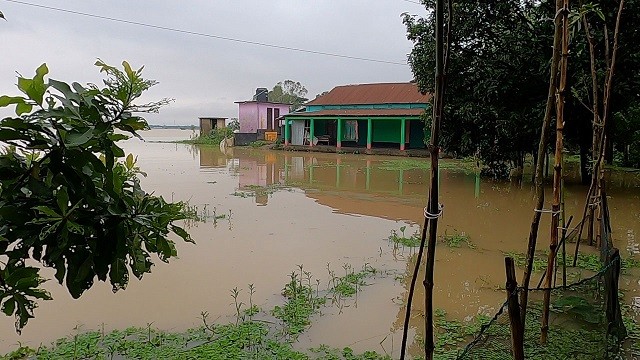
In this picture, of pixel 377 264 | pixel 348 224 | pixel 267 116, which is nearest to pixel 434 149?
pixel 377 264

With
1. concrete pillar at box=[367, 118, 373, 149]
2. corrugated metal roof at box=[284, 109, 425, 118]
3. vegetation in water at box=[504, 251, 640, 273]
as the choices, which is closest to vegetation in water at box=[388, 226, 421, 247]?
vegetation in water at box=[504, 251, 640, 273]

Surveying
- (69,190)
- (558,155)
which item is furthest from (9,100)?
(558,155)

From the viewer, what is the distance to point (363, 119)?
26578 mm

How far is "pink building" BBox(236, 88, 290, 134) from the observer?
3488 centimetres

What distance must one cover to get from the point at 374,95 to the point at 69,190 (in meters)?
27.3

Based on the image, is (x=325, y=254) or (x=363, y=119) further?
(x=363, y=119)

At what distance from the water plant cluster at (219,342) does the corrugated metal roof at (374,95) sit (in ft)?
70.6

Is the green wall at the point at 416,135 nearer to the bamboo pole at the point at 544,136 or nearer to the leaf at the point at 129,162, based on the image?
the bamboo pole at the point at 544,136

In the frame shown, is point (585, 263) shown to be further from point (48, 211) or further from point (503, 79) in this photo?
point (503, 79)

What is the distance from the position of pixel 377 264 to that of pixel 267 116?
98.9 ft

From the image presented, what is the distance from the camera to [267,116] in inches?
1396

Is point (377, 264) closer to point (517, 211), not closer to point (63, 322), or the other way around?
point (63, 322)

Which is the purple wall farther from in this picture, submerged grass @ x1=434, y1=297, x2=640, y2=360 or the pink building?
submerged grass @ x1=434, y1=297, x2=640, y2=360

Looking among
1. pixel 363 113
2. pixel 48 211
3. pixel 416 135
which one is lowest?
pixel 48 211
